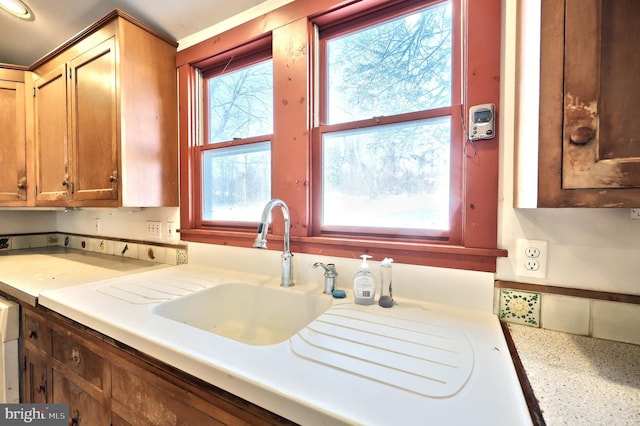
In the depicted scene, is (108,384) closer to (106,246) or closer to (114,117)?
(114,117)

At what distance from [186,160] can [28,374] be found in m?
1.16

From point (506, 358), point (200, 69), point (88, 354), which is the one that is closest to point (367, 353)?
point (506, 358)

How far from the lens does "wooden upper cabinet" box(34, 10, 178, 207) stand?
1304 mm

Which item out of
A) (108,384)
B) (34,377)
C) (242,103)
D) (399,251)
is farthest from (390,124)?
(34,377)

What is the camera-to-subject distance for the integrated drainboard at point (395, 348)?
1.64 ft

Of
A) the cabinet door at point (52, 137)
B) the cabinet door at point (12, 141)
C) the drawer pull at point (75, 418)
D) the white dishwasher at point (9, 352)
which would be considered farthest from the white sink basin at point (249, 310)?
the cabinet door at point (12, 141)

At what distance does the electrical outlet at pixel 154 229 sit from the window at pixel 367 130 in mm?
322

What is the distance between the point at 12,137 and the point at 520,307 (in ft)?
9.41

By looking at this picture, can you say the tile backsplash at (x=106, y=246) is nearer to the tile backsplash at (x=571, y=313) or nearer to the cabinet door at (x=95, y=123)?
the cabinet door at (x=95, y=123)

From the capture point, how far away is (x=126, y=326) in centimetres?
73

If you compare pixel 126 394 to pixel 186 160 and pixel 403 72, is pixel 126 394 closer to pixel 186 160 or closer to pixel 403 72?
pixel 186 160

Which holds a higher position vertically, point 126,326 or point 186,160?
point 186,160

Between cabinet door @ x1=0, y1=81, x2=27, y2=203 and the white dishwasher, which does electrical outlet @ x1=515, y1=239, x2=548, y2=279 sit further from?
cabinet door @ x1=0, y1=81, x2=27, y2=203

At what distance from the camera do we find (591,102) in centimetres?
49
